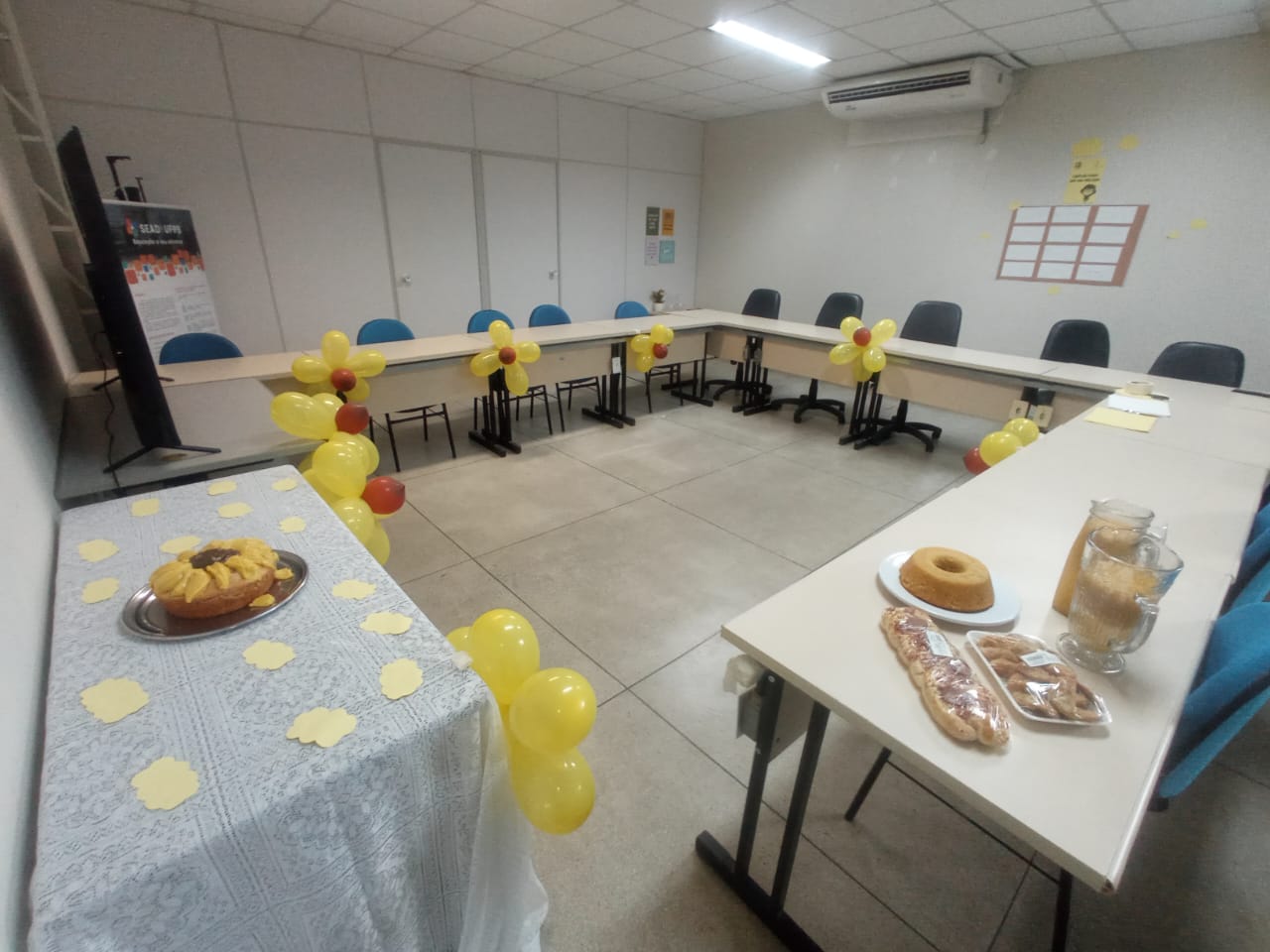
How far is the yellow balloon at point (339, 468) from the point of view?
1.90 m

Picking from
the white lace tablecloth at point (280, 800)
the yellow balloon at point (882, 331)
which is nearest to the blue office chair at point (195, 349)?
the white lace tablecloth at point (280, 800)

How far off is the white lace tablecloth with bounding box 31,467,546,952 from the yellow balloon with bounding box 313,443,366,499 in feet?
2.31

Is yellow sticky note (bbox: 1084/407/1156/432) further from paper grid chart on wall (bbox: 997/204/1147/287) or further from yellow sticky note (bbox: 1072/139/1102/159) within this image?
yellow sticky note (bbox: 1072/139/1102/159)

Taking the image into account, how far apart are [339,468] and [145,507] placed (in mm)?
555

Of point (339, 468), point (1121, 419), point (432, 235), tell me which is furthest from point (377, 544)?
point (432, 235)

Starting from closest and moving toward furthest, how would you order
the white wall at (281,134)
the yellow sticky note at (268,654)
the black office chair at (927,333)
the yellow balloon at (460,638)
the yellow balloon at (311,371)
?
1. the yellow sticky note at (268,654)
2. the yellow balloon at (460,638)
3. the yellow balloon at (311,371)
4. the white wall at (281,134)
5. the black office chair at (927,333)

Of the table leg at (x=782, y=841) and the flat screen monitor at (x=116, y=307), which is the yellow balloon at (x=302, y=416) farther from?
the table leg at (x=782, y=841)

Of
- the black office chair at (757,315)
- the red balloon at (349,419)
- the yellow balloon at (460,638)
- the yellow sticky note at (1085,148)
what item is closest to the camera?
the yellow balloon at (460,638)

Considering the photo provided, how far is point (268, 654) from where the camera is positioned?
952 millimetres

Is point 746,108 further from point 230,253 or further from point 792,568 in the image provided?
point 792,568

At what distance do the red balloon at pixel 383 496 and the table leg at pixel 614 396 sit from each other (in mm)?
2752

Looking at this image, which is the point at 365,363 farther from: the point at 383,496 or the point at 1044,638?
the point at 1044,638

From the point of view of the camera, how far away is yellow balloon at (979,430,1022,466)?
2451 mm

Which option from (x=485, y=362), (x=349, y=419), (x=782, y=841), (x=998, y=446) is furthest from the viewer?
(x=485, y=362)
